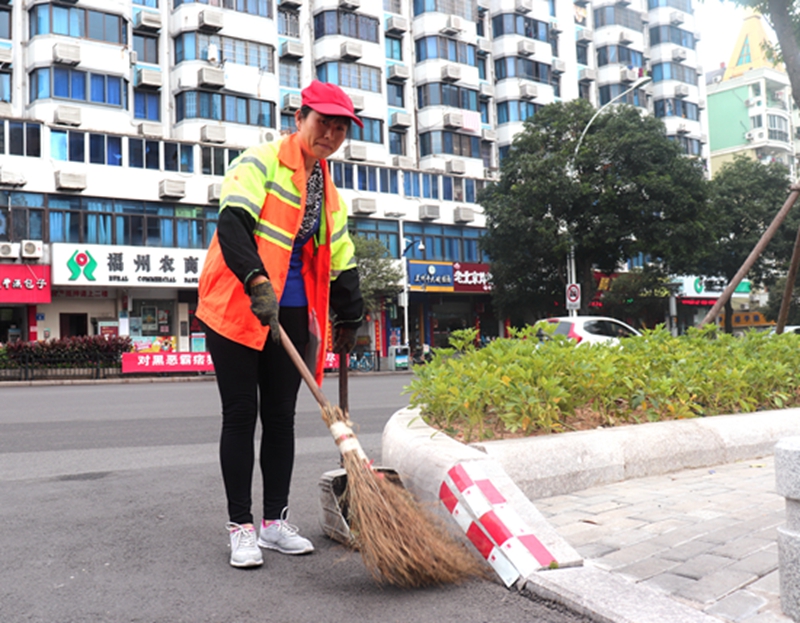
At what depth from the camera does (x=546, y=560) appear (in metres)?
2.86

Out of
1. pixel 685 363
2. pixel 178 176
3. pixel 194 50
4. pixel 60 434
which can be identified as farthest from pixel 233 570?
pixel 194 50

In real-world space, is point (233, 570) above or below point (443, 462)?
below

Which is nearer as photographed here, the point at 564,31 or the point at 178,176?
the point at 178,176

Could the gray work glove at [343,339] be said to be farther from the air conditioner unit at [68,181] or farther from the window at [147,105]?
the window at [147,105]

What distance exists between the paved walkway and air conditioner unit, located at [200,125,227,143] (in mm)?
28949

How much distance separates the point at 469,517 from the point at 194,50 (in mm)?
31691

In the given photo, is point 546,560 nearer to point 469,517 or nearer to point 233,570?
point 469,517

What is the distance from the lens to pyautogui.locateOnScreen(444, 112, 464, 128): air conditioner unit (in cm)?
3812

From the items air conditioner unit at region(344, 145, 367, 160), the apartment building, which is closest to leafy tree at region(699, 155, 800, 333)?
the apartment building

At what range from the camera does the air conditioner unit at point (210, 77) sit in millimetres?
31019

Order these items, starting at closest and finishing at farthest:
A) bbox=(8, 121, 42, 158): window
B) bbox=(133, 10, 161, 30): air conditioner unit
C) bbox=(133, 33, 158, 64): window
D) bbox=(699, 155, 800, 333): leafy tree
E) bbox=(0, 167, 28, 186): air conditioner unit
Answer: bbox=(0, 167, 28, 186): air conditioner unit → bbox=(8, 121, 42, 158): window → bbox=(133, 10, 161, 30): air conditioner unit → bbox=(133, 33, 158, 64): window → bbox=(699, 155, 800, 333): leafy tree

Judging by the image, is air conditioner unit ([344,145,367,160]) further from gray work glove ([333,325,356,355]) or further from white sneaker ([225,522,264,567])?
white sneaker ([225,522,264,567])

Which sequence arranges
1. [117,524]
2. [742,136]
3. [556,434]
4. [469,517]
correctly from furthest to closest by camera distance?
[742,136]
[556,434]
[117,524]
[469,517]

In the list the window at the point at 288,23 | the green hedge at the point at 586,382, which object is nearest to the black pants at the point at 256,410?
the green hedge at the point at 586,382
